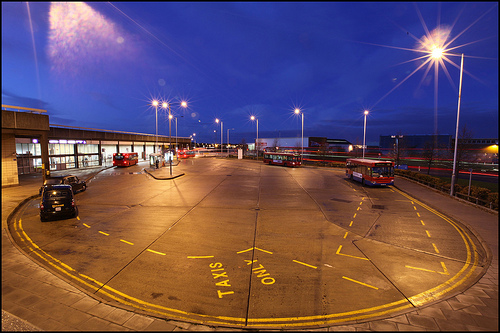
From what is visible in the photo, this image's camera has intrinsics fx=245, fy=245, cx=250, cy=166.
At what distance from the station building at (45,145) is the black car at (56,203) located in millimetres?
10289

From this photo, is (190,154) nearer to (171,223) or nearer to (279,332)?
(171,223)

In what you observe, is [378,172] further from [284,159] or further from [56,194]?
[56,194]

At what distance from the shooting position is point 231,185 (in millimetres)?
24172

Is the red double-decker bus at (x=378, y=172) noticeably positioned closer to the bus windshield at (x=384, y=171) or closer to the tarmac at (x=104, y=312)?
the bus windshield at (x=384, y=171)

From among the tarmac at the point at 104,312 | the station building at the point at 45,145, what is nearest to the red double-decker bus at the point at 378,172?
the tarmac at the point at 104,312

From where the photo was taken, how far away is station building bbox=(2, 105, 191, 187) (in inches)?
802

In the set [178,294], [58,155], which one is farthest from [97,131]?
[178,294]

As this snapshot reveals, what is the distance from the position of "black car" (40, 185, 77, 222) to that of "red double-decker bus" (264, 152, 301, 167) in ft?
117

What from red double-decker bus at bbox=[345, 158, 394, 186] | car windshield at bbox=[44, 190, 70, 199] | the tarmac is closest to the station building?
car windshield at bbox=[44, 190, 70, 199]

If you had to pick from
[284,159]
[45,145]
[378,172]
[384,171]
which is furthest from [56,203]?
[284,159]

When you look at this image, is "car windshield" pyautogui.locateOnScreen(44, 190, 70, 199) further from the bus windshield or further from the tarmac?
the bus windshield

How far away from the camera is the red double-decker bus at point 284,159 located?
1742 inches

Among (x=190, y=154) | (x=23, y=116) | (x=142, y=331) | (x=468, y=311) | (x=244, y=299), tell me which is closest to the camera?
(x=142, y=331)

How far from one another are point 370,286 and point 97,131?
4823 cm
